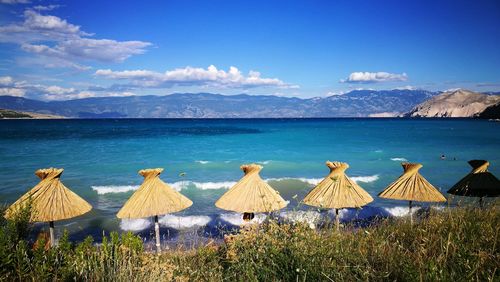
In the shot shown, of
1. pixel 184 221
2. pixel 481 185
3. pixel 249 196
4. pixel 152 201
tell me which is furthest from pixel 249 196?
pixel 481 185

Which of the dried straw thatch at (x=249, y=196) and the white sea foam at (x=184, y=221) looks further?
the white sea foam at (x=184, y=221)

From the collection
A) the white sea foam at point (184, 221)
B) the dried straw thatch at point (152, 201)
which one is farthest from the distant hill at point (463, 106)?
the dried straw thatch at point (152, 201)

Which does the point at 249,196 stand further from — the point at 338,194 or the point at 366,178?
the point at 366,178

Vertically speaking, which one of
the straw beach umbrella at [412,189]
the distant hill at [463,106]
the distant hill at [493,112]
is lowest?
the straw beach umbrella at [412,189]

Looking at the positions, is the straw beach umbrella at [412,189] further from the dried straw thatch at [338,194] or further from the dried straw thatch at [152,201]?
the dried straw thatch at [152,201]

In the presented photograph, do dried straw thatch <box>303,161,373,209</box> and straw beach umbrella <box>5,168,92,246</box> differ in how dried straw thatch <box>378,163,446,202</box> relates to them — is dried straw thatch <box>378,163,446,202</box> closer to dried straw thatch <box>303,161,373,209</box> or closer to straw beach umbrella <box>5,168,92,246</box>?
dried straw thatch <box>303,161,373,209</box>

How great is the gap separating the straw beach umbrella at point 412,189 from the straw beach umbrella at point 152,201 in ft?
21.7

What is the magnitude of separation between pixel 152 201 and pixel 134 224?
446 centimetres

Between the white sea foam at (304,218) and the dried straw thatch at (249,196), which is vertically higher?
the white sea foam at (304,218)

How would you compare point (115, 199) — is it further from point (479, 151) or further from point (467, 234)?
point (479, 151)

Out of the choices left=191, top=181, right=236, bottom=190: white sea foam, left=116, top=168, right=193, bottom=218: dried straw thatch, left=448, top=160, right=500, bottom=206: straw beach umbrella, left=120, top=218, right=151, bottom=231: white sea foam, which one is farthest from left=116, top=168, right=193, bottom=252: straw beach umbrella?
left=191, top=181, right=236, bottom=190: white sea foam

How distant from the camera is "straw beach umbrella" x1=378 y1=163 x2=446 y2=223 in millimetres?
10742

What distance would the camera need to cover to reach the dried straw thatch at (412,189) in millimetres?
10742

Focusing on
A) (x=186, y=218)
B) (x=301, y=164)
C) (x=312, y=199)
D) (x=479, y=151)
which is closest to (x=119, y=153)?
(x=301, y=164)
